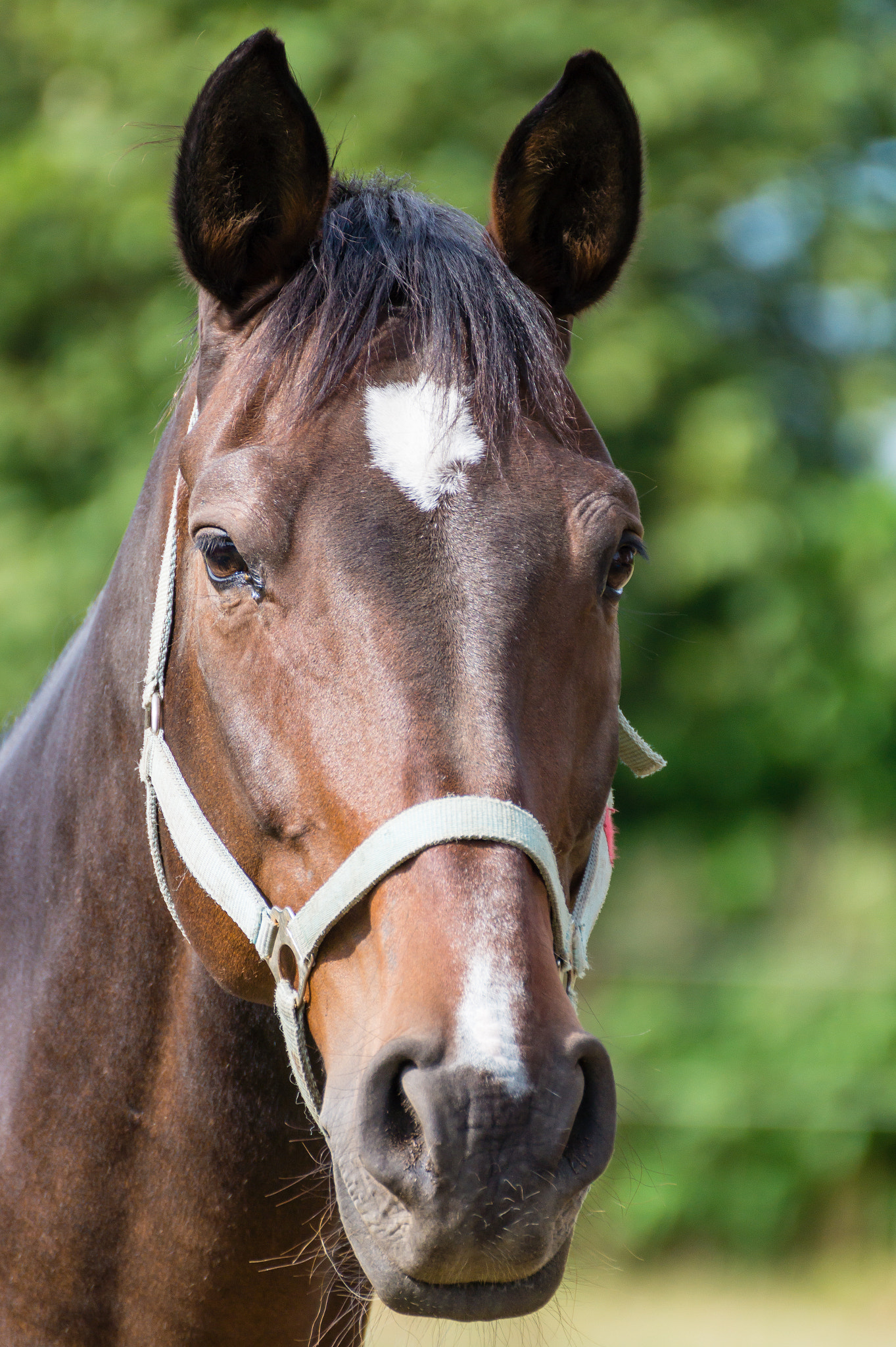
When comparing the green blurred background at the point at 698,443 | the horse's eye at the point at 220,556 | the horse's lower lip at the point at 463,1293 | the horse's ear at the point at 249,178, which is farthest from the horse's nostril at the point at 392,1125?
the green blurred background at the point at 698,443

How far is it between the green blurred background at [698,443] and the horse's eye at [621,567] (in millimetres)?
4641

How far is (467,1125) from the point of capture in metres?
1.30

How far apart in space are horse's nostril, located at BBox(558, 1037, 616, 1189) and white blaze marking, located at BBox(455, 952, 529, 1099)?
9 centimetres

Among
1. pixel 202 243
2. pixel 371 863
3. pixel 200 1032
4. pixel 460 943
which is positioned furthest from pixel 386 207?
pixel 200 1032

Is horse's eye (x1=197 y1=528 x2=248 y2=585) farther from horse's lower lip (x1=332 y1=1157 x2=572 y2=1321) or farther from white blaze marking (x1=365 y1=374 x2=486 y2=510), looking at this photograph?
horse's lower lip (x1=332 y1=1157 x2=572 y2=1321)

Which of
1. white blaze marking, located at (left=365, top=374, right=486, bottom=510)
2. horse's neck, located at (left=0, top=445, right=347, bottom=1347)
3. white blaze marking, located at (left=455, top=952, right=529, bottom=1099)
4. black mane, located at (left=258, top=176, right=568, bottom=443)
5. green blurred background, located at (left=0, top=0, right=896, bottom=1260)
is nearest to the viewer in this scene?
white blaze marking, located at (left=455, top=952, right=529, bottom=1099)

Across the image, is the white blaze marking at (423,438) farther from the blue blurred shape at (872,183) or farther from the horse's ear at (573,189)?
the blue blurred shape at (872,183)

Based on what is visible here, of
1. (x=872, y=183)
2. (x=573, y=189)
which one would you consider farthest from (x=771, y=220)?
(x=573, y=189)

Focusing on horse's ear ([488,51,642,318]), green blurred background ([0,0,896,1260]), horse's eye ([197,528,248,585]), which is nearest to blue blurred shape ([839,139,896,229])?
green blurred background ([0,0,896,1260])

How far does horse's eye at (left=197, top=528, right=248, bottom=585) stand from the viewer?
1.76 m

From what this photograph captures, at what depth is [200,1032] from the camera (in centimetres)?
198

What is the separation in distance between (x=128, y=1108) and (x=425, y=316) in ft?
4.59

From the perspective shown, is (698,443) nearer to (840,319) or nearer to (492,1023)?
(840,319)

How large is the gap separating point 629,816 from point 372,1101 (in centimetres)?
620
